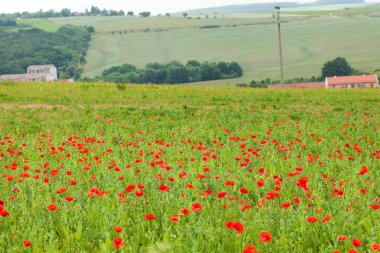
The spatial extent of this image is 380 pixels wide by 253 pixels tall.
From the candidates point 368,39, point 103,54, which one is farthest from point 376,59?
point 103,54

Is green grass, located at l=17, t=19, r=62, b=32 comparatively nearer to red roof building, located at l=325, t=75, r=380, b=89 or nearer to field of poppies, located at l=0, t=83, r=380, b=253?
red roof building, located at l=325, t=75, r=380, b=89

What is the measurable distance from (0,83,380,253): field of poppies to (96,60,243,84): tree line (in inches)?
3197

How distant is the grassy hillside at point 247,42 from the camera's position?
11362 centimetres

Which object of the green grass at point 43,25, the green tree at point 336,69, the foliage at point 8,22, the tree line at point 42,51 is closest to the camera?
the green tree at point 336,69

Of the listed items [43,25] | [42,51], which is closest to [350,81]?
[42,51]

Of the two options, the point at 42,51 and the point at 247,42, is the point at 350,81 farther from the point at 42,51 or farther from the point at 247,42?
the point at 42,51

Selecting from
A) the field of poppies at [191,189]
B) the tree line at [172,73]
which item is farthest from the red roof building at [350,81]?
the field of poppies at [191,189]

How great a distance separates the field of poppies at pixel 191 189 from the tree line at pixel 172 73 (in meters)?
81.2

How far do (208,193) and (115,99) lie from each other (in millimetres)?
22609

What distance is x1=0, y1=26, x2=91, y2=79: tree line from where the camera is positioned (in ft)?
388

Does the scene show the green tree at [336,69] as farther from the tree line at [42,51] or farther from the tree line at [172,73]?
the tree line at [42,51]

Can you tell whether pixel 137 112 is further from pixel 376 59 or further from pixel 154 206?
pixel 376 59

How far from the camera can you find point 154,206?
232 inches

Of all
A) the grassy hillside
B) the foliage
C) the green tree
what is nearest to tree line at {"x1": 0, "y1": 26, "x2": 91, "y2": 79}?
the grassy hillside
